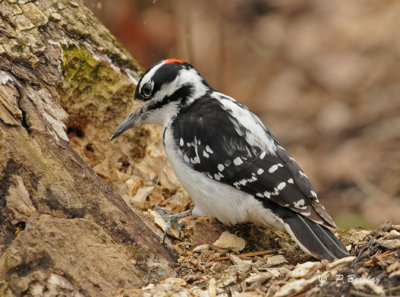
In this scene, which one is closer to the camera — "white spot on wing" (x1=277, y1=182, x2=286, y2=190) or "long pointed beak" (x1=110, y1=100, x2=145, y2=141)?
"white spot on wing" (x1=277, y1=182, x2=286, y2=190)

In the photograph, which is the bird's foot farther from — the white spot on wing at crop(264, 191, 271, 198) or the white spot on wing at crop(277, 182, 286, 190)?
the white spot on wing at crop(277, 182, 286, 190)

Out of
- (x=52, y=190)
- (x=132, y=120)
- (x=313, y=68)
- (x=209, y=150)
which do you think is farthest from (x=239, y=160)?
(x=313, y=68)

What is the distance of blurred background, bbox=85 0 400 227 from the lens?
6.67 m

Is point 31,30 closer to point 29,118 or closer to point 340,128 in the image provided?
point 29,118

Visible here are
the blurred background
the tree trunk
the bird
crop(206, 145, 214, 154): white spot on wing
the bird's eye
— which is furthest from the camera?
the blurred background

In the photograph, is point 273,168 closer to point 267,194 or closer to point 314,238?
point 267,194

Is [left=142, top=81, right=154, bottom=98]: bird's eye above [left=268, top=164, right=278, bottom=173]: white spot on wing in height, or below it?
above

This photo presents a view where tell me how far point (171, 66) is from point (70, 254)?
172cm

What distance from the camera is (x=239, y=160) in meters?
3.79

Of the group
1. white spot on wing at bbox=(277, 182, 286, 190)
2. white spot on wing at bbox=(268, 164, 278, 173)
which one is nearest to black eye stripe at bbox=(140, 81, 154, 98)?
white spot on wing at bbox=(268, 164, 278, 173)

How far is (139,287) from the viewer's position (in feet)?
10.7

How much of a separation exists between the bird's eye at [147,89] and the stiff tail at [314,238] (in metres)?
1.41

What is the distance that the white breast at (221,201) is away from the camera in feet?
12.4

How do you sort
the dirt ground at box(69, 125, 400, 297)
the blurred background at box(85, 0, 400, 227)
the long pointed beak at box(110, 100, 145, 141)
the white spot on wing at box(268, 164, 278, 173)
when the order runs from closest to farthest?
the dirt ground at box(69, 125, 400, 297) < the white spot on wing at box(268, 164, 278, 173) < the long pointed beak at box(110, 100, 145, 141) < the blurred background at box(85, 0, 400, 227)
